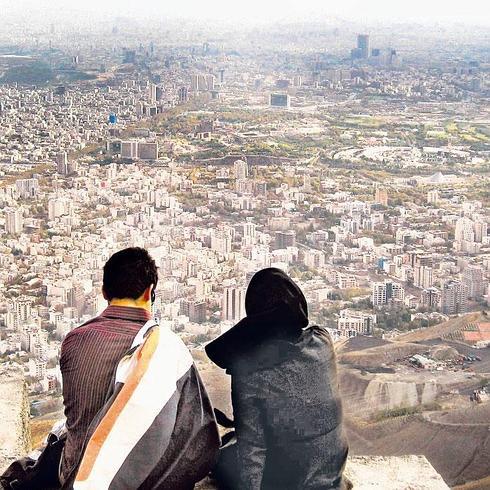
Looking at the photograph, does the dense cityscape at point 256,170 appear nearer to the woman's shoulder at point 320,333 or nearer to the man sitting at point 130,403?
the woman's shoulder at point 320,333

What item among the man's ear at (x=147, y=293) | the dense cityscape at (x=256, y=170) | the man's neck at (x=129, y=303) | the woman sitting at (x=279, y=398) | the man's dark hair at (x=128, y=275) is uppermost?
the man's dark hair at (x=128, y=275)

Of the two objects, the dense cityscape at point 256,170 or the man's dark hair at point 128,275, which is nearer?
the man's dark hair at point 128,275

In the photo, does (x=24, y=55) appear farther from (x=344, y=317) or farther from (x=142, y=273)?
(x=142, y=273)

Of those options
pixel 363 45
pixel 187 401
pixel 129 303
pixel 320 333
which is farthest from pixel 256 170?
pixel 187 401

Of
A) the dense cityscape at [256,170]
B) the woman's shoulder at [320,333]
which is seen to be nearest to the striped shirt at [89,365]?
the woman's shoulder at [320,333]

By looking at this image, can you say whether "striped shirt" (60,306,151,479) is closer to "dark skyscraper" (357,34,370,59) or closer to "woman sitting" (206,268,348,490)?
"woman sitting" (206,268,348,490)

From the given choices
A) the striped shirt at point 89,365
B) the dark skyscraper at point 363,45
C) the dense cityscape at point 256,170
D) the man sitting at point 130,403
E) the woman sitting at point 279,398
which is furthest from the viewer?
the dark skyscraper at point 363,45

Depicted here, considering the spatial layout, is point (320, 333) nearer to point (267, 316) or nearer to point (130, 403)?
point (267, 316)

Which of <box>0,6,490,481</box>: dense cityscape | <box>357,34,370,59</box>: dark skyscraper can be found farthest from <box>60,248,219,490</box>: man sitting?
<box>357,34,370,59</box>: dark skyscraper
